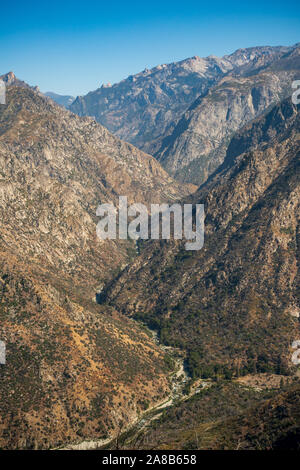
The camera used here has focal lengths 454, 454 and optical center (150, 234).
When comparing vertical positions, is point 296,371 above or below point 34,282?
below

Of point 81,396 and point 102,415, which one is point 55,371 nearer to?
point 81,396

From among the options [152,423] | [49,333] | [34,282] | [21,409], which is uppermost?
[34,282]

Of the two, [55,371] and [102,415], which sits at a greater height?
[55,371]

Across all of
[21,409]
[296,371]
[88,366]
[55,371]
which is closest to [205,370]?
[296,371]
